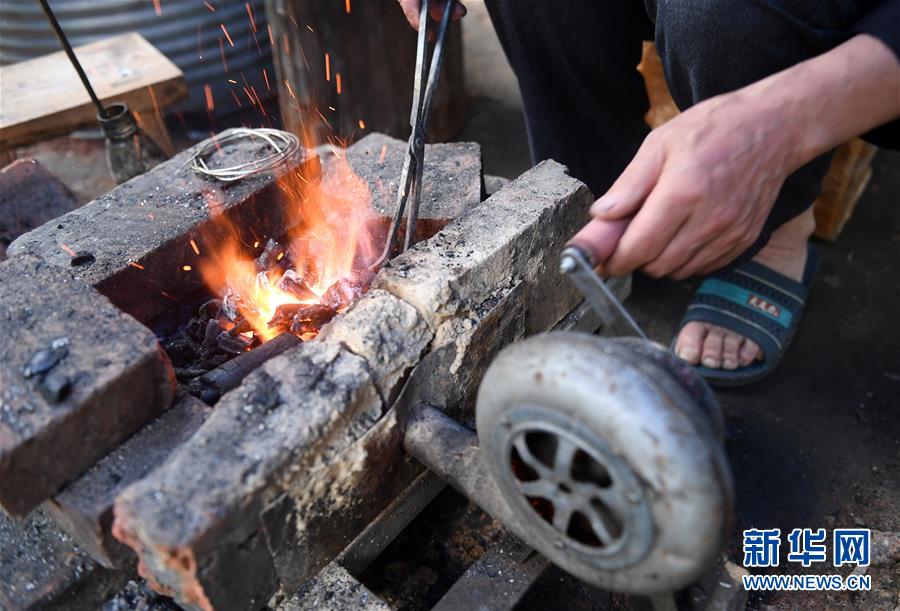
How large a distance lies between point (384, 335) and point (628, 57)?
54.6 inches

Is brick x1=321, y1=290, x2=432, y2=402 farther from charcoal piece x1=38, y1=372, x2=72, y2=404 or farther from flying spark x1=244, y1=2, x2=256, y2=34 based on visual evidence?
flying spark x1=244, y1=2, x2=256, y2=34

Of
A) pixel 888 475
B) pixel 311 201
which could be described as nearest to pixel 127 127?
pixel 311 201

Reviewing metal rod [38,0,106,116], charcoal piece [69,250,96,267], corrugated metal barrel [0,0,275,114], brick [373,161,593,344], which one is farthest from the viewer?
corrugated metal barrel [0,0,275,114]

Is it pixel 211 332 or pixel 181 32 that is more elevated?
pixel 181 32

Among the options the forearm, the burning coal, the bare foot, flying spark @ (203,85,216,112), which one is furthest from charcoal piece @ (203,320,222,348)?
flying spark @ (203,85,216,112)

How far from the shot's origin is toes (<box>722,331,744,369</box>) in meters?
2.46

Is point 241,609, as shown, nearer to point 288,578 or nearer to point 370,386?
point 288,578

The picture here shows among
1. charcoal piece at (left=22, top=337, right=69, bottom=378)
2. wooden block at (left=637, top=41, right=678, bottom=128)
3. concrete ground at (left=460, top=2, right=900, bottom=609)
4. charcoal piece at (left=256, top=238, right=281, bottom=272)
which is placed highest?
charcoal piece at (left=22, top=337, right=69, bottom=378)

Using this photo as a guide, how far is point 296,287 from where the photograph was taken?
205 cm

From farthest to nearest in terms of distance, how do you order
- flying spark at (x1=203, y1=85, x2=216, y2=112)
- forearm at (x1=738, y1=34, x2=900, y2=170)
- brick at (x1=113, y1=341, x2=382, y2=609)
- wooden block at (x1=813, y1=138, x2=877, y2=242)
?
flying spark at (x1=203, y1=85, x2=216, y2=112) < wooden block at (x1=813, y1=138, x2=877, y2=242) < forearm at (x1=738, y1=34, x2=900, y2=170) < brick at (x1=113, y1=341, x2=382, y2=609)

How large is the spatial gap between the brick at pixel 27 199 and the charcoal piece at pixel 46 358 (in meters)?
1.18

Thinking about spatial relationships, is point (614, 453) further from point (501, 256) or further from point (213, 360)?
point (213, 360)

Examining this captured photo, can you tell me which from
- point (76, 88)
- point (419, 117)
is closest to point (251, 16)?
point (76, 88)

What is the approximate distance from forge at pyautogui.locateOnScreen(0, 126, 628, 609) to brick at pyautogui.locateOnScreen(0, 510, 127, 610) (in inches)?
1.0
